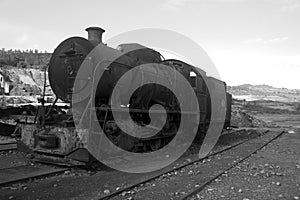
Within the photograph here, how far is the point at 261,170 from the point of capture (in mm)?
9336

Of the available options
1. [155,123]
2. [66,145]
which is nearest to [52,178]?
[66,145]

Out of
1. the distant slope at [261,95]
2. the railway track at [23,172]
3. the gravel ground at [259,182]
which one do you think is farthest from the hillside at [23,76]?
the gravel ground at [259,182]

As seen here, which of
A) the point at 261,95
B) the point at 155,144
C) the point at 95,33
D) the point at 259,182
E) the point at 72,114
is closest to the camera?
the point at 259,182

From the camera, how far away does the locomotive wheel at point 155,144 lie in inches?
441

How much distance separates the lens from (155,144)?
37.5 feet

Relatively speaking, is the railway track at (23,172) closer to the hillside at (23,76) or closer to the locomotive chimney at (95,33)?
the locomotive chimney at (95,33)

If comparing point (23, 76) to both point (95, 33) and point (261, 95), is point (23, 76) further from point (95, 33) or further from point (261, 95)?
point (261, 95)

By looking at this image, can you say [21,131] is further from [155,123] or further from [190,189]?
[190,189]

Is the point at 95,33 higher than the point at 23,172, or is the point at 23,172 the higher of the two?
the point at 95,33

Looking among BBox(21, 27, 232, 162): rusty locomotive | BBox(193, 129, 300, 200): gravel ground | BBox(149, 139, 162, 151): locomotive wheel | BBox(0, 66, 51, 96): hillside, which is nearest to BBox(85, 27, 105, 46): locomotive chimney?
BBox(21, 27, 232, 162): rusty locomotive

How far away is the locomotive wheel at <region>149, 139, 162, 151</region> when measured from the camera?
1121 centimetres

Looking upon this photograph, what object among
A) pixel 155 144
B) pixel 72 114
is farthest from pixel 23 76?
pixel 72 114

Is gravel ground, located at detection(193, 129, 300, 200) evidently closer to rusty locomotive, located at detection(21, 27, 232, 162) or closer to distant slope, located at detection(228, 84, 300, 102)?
rusty locomotive, located at detection(21, 27, 232, 162)

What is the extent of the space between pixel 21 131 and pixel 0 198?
3459 mm
